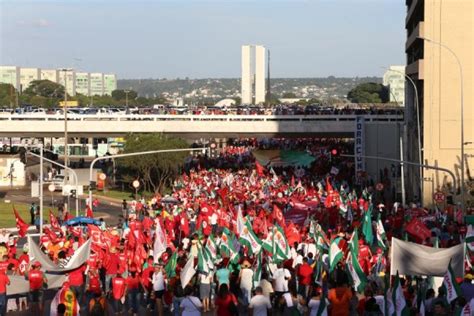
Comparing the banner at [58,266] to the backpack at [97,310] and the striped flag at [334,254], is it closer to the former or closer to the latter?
the backpack at [97,310]

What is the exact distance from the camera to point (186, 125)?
84938mm

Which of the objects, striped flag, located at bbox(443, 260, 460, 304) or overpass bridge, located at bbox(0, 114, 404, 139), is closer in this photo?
striped flag, located at bbox(443, 260, 460, 304)

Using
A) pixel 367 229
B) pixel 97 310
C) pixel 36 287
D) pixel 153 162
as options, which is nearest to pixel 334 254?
pixel 36 287

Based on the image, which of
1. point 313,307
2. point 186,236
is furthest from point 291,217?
point 313,307

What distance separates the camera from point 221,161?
262ft

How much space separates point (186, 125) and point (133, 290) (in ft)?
201

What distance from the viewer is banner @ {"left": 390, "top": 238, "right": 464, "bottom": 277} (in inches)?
835

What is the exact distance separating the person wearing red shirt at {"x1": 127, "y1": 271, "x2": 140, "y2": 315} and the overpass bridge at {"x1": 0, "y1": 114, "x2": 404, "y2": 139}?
197 ft

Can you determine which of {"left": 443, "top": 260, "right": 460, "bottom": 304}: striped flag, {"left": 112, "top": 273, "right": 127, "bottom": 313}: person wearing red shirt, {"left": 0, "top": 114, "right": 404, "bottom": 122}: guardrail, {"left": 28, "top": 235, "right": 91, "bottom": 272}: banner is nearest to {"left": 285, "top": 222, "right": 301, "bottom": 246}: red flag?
{"left": 28, "top": 235, "right": 91, "bottom": 272}: banner

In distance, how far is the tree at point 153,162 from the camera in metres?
75.1

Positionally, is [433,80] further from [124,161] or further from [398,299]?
[398,299]

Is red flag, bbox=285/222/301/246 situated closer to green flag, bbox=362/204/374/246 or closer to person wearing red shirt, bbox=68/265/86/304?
green flag, bbox=362/204/374/246

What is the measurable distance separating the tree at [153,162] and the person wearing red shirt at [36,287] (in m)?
50.8

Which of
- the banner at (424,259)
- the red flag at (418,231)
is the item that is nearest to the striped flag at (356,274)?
the banner at (424,259)
